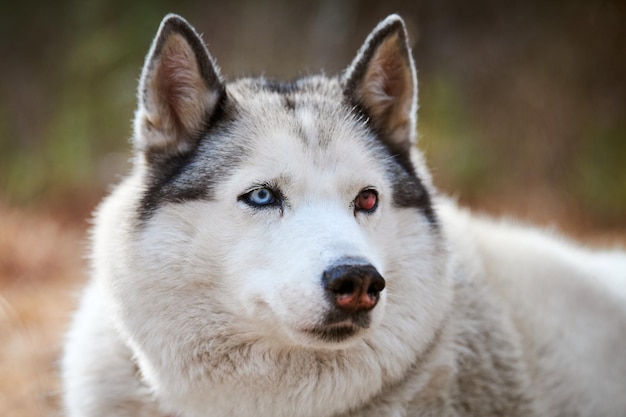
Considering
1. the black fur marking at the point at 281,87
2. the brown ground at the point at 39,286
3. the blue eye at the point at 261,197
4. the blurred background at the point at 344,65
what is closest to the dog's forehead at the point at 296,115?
the black fur marking at the point at 281,87

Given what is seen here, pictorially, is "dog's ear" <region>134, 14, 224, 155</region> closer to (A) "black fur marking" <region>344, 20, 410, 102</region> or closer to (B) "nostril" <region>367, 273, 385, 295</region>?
(A) "black fur marking" <region>344, 20, 410, 102</region>

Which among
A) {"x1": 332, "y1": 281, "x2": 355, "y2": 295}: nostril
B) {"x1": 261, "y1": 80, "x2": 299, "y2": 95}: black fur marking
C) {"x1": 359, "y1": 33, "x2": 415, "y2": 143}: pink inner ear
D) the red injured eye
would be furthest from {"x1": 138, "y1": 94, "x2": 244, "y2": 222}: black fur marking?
{"x1": 332, "y1": 281, "x2": 355, "y2": 295}: nostril

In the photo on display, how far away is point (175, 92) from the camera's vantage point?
343cm

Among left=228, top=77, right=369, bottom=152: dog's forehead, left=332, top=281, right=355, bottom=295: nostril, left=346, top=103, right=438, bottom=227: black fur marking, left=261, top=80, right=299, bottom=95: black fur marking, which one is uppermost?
left=261, top=80, right=299, bottom=95: black fur marking

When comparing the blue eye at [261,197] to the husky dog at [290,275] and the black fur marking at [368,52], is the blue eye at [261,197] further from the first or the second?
the black fur marking at [368,52]

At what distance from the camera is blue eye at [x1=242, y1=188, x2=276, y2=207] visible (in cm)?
314

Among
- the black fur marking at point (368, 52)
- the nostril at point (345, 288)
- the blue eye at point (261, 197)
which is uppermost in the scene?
the black fur marking at point (368, 52)

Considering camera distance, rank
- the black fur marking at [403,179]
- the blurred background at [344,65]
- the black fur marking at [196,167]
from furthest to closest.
Result: the blurred background at [344,65] < the black fur marking at [403,179] < the black fur marking at [196,167]

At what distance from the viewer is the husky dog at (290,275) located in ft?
9.91

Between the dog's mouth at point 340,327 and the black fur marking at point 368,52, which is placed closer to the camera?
the dog's mouth at point 340,327

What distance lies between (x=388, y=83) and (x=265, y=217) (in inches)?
42.6

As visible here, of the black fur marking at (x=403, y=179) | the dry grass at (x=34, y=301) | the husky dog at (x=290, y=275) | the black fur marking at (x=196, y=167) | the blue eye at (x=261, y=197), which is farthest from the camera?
the dry grass at (x=34, y=301)

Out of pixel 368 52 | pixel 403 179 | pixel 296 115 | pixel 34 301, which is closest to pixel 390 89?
pixel 368 52

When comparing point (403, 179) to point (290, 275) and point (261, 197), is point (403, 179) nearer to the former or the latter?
point (261, 197)
